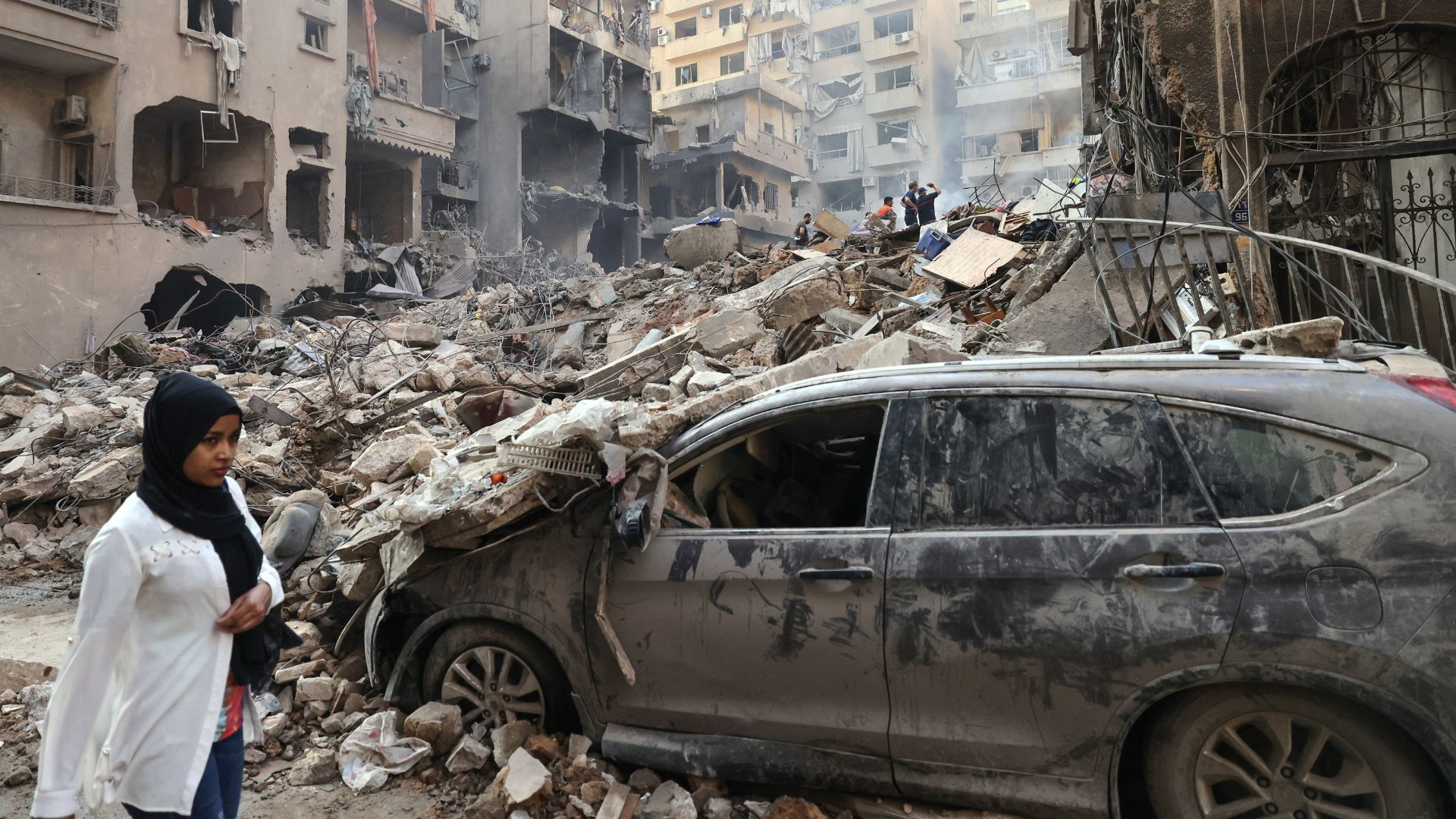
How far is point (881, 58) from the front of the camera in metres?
49.6

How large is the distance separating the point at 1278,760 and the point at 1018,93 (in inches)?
1892

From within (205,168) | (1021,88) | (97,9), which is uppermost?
(1021,88)

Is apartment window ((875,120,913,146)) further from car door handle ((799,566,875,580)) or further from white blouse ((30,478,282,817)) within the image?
white blouse ((30,478,282,817))

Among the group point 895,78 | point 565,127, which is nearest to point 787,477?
point 565,127

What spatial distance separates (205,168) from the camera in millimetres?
22641

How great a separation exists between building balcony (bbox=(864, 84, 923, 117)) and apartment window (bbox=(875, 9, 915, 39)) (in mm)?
3560

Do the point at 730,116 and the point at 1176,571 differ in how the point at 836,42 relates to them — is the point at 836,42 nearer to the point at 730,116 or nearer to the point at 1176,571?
the point at 730,116

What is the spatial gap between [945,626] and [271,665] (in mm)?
1922

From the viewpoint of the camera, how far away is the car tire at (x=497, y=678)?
3314 mm

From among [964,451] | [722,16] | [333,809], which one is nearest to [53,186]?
[333,809]

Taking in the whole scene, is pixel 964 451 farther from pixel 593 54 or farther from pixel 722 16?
pixel 722 16

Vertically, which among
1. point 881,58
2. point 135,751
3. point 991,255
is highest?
point 881,58

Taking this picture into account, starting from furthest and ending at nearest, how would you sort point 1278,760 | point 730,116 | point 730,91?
1. point 730,116
2. point 730,91
3. point 1278,760

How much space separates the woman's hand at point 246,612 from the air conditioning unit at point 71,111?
22.1 metres
